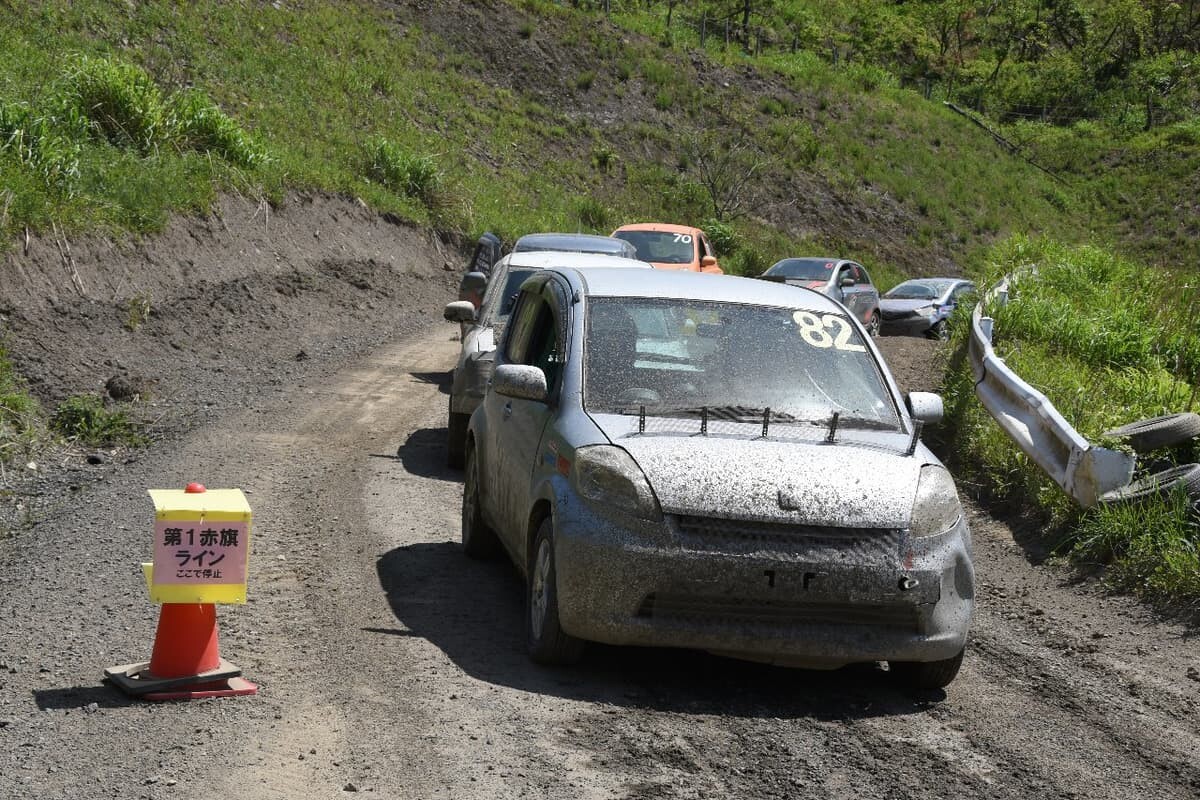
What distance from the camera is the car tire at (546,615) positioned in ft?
19.5

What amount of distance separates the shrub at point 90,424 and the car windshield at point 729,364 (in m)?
5.88

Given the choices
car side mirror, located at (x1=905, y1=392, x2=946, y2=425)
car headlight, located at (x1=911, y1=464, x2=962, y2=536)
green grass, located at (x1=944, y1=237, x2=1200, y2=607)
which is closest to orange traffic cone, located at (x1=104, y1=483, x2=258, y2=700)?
car headlight, located at (x1=911, y1=464, x2=962, y2=536)

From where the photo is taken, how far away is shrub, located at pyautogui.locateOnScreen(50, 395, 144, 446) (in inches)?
444

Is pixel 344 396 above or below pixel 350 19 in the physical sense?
below

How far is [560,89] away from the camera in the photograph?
47531mm

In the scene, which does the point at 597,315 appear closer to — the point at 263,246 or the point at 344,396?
the point at 344,396

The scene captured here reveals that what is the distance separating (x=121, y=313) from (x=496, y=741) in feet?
38.8

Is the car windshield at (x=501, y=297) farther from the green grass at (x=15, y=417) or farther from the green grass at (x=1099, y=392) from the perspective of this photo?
the green grass at (x=1099, y=392)

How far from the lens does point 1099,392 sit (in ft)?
36.9

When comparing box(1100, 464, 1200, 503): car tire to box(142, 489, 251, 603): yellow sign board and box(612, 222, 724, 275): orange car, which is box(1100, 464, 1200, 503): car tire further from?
box(612, 222, 724, 275): orange car

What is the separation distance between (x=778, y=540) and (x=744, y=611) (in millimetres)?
319

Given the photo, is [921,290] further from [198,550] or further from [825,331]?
[198,550]

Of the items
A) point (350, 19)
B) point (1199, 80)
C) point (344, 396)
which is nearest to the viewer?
point (344, 396)

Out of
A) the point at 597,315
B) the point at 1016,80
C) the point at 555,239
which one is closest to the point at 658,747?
the point at 597,315
